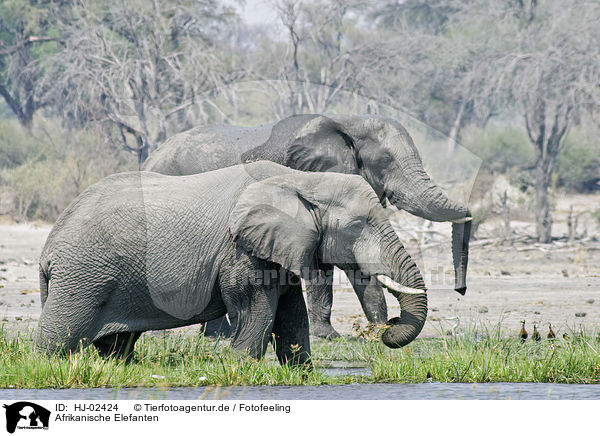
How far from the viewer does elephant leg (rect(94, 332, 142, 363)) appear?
311 inches

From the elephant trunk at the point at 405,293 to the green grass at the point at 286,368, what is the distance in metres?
0.72

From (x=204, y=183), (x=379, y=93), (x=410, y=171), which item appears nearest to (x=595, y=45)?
(x=379, y=93)

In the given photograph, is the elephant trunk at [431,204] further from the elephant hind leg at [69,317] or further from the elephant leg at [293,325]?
the elephant hind leg at [69,317]

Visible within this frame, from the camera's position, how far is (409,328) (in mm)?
7191

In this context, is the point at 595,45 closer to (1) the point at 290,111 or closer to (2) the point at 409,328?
(1) the point at 290,111

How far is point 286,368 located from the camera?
762 centimetres

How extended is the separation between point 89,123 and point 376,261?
21059 millimetres

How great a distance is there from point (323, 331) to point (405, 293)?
3552 mm

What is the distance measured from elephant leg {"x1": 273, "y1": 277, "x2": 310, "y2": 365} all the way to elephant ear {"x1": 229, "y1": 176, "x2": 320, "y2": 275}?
0.49 meters

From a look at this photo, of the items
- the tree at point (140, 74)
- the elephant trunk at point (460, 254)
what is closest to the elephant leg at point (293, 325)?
the elephant trunk at point (460, 254)

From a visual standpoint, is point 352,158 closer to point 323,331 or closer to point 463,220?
point 463,220

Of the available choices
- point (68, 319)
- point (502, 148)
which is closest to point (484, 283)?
point (68, 319)
